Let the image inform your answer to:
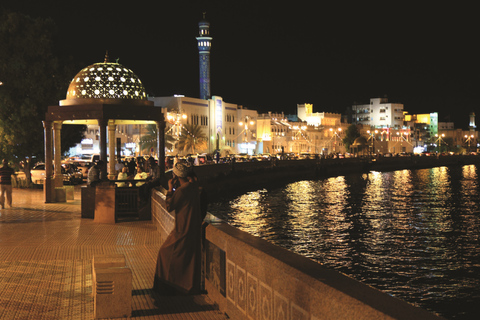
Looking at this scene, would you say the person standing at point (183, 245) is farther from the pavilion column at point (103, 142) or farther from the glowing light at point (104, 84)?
the glowing light at point (104, 84)

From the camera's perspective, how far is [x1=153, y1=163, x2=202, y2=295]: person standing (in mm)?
7346

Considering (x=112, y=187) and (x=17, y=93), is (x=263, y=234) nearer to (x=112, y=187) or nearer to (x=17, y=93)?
(x=112, y=187)

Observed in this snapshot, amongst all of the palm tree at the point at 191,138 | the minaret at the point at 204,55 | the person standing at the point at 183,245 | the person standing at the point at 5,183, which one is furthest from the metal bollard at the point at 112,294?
the minaret at the point at 204,55

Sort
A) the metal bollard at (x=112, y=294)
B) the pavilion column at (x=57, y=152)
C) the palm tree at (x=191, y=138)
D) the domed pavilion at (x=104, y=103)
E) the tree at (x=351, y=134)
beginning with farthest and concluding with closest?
the tree at (x=351, y=134) → the palm tree at (x=191, y=138) → the pavilion column at (x=57, y=152) → the domed pavilion at (x=104, y=103) → the metal bollard at (x=112, y=294)

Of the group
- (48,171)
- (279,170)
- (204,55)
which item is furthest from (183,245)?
(204,55)

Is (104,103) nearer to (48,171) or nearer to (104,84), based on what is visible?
(104,84)

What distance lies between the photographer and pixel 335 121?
158500 millimetres

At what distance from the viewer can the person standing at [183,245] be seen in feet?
24.1

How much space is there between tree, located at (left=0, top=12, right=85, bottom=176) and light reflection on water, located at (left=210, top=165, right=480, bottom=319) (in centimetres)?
1100

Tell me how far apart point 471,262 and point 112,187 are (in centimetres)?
1160

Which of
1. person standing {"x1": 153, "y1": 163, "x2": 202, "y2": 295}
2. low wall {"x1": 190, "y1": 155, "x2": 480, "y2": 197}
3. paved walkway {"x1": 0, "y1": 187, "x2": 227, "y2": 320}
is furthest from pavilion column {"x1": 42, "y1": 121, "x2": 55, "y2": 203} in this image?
low wall {"x1": 190, "y1": 155, "x2": 480, "y2": 197}

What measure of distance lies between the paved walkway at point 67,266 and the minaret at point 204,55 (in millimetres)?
90390

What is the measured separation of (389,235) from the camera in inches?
995

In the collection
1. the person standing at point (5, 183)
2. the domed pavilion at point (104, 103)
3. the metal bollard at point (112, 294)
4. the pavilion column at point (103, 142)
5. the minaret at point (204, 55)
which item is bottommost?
the metal bollard at point (112, 294)
